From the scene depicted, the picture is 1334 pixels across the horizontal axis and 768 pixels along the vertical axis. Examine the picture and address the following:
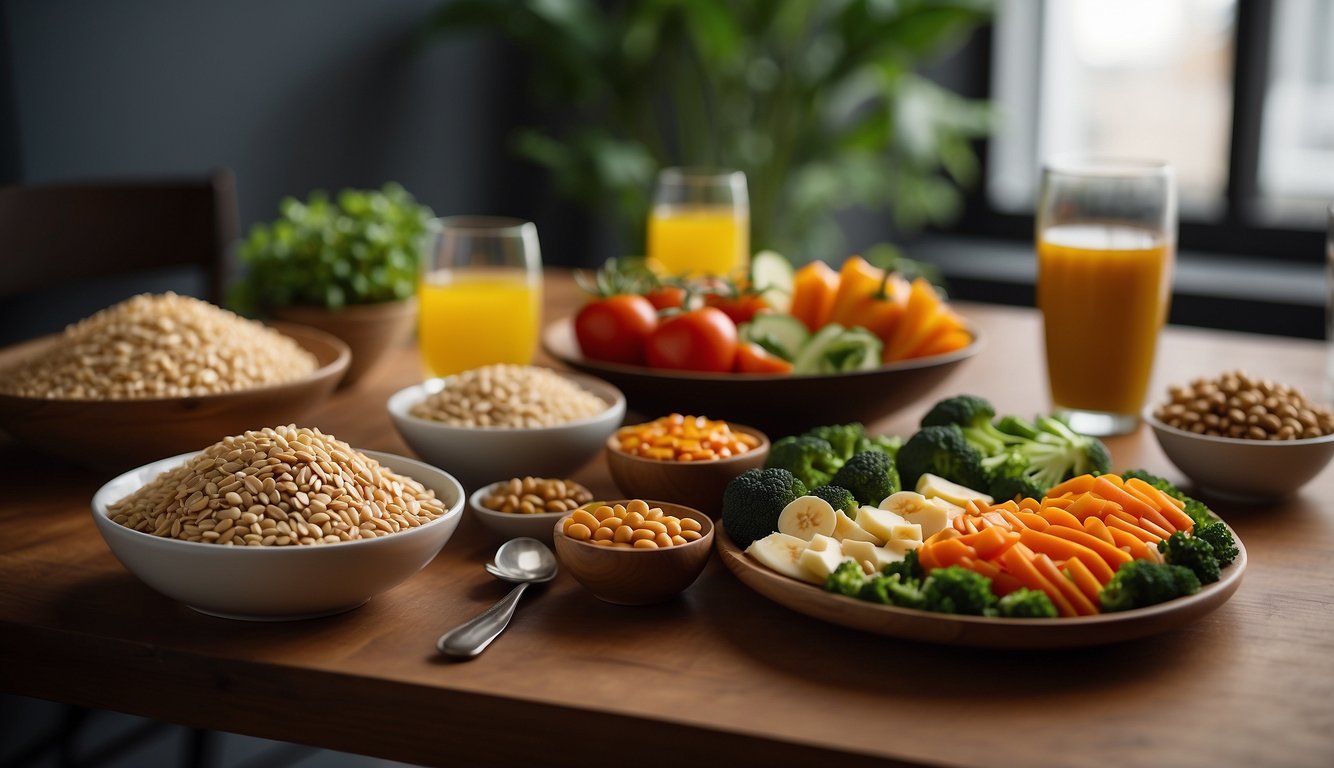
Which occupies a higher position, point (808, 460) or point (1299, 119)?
point (1299, 119)

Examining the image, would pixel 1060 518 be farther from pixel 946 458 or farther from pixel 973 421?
pixel 973 421

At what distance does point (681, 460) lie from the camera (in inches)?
48.6

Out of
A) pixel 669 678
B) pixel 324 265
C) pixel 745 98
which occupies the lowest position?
pixel 669 678

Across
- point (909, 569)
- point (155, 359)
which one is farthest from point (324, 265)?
point (909, 569)

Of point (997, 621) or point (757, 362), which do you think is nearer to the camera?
point (997, 621)

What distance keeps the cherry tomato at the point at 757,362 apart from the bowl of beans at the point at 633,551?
459mm

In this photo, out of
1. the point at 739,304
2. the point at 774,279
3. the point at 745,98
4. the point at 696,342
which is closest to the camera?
the point at 696,342

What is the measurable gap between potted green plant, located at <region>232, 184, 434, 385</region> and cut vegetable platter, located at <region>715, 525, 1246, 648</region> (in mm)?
923

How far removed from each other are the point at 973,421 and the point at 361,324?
2.76 ft

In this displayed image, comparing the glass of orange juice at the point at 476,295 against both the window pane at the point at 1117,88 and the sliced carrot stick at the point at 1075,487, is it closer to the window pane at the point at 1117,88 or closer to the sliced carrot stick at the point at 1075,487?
the sliced carrot stick at the point at 1075,487

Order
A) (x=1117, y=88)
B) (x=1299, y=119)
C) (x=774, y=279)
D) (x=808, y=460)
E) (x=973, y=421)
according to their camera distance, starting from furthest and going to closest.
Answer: (x=1117, y=88) → (x=1299, y=119) → (x=774, y=279) → (x=973, y=421) → (x=808, y=460)

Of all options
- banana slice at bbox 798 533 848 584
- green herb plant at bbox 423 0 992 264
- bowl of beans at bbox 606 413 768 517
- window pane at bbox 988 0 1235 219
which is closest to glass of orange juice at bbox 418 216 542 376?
bowl of beans at bbox 606 413 768 517

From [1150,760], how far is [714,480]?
522 millimetres

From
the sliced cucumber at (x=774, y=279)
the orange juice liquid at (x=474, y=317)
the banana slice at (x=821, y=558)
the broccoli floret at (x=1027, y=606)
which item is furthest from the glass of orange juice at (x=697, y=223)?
the broccoli floret at (x=1027, y=606)
